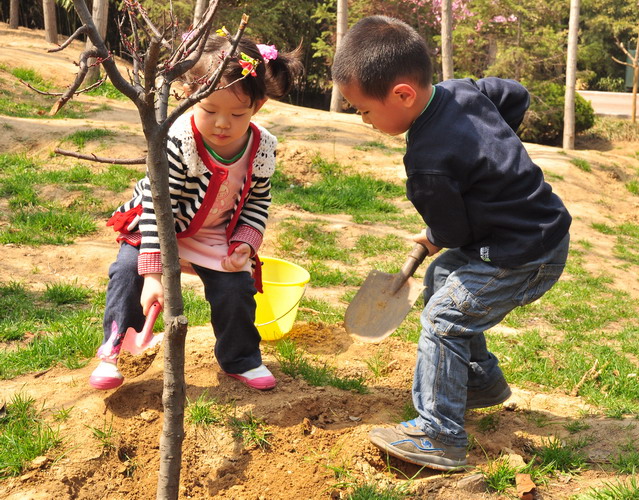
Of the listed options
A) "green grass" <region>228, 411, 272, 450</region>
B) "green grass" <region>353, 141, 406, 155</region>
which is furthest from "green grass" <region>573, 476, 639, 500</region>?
"green grass" <region>353, 141, 406, 155</region>

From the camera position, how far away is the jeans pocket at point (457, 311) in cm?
243

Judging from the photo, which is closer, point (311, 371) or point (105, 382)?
point (105, 382)

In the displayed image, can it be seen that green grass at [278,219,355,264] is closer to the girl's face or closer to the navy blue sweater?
the girl's face

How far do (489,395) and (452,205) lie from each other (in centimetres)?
99

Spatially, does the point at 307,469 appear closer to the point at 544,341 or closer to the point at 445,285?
the point at 445,285

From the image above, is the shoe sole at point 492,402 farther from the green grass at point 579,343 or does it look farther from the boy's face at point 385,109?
the boy's face at point 385,109

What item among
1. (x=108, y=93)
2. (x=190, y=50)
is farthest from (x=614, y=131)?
(x=190, y=50)

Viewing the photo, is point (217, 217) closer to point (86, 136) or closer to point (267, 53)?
point (267, 53)

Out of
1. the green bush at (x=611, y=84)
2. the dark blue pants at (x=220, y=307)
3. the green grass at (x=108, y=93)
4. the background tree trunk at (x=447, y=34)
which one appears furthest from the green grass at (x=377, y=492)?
the green bush at (x=611, y=84)

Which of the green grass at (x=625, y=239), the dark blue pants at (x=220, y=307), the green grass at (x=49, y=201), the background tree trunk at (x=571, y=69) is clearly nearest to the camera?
the dark blue pants at (x=220, y=307)

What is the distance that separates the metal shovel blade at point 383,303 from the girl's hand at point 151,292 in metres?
0.87

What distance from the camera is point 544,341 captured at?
170 inches

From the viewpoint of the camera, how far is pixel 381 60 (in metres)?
2.32

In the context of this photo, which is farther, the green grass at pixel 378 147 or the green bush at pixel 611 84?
the green bush at pixel 611 84
